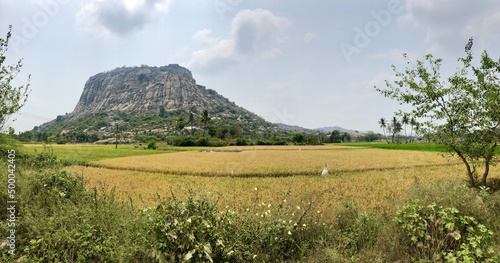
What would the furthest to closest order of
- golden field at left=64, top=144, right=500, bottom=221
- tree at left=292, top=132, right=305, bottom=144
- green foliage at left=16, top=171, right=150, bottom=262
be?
tree at left=292, top=132, right=305, bottom=144 → golden field at left=64, top=144, right=500, bottom=221 → green foliage at left=16, top=171, right=150, bottom=262

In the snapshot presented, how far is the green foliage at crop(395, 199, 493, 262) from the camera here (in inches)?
174

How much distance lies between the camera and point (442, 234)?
479cm

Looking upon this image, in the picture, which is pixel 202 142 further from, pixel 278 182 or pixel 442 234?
pixel 442 234

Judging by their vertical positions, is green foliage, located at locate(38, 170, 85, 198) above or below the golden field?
above

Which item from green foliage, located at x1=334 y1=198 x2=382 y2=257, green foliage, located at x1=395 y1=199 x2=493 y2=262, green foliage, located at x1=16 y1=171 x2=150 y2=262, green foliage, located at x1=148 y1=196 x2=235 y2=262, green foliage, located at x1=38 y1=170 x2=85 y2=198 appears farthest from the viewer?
green foliage, located at x1=38 y1=170 x2=85 y2=198

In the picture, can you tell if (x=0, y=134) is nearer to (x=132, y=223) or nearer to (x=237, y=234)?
(x=132, y=223)

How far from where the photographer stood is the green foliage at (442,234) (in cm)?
443

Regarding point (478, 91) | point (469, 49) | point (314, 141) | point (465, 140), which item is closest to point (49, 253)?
point (465, 140)

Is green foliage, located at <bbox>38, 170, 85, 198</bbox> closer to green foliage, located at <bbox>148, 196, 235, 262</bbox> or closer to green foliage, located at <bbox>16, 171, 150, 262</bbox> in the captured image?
green foliage, located at <bbox>16, 171, 150, 262</bbox>

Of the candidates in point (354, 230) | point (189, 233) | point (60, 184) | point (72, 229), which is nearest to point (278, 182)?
point (354, 230)

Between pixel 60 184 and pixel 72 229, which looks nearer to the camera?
pixel 72 229

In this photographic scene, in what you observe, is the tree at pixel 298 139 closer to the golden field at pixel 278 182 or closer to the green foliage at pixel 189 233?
the golden field at pixel 278 182

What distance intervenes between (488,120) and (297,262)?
1133cm

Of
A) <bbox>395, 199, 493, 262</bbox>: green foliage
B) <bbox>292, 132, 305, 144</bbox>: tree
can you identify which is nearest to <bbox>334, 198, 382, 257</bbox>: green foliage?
<bbox>395, 199, 493, 262</bbox>: green foliage
